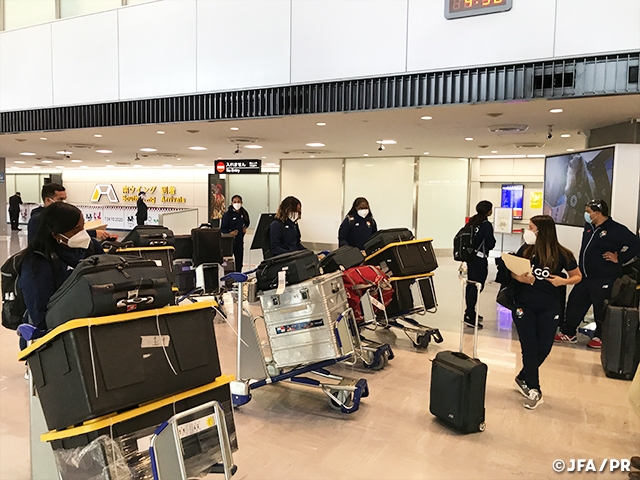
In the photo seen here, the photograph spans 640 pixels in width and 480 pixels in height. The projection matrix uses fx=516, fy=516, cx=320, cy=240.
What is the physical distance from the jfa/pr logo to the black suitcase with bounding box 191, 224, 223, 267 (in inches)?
173

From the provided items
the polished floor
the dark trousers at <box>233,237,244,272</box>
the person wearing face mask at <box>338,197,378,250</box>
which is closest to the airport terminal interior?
the polished floor

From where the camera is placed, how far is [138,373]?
2037mm

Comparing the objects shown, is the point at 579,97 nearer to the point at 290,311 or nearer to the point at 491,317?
the point at 491,317

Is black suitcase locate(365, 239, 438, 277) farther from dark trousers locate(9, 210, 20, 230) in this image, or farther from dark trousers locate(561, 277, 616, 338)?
dark trousers locate(9, 210, 20, 230)

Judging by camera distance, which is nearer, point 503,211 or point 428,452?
point 428,452

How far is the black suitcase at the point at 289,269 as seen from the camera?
3689 mm

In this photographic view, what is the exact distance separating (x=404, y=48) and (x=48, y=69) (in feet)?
20.9

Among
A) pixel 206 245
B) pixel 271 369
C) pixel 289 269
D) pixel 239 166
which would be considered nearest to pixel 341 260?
pixel 289 269

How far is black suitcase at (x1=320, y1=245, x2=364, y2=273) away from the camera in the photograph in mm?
4371

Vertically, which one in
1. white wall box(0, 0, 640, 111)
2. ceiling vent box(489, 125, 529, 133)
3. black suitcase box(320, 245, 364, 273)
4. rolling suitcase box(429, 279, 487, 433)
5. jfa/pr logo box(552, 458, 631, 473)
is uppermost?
white wall box(0, 0, 640, 111)

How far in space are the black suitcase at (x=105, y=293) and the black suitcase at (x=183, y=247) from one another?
4.25 metres

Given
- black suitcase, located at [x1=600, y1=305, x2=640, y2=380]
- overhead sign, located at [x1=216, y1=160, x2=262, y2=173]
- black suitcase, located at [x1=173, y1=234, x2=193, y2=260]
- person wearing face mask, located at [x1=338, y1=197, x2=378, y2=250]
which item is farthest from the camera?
overhead sign, located at [x1=216, y1=160, x2=262, y2=173]

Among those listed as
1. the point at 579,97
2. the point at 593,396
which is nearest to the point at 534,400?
the point at 593,396

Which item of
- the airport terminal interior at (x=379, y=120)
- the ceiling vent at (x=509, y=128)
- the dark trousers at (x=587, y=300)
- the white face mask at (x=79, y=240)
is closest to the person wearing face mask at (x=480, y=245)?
the airport terminal interior at (x=379, y=120)
